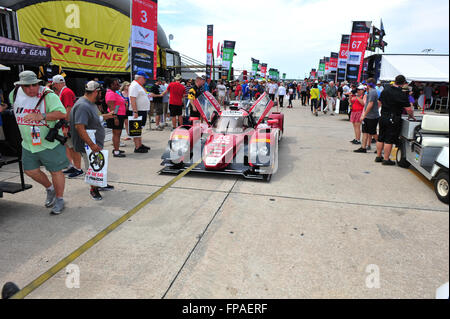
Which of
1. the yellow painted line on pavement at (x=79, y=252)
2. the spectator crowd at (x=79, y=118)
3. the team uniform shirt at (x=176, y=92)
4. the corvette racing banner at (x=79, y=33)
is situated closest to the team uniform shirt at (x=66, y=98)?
the spectator crowd at (x=79, y=118)

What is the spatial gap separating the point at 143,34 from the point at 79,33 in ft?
21.9

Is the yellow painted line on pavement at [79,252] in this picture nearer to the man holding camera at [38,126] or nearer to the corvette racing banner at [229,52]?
the man holding camera at [38,126]

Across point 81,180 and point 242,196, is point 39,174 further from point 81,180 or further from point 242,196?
point 242,196

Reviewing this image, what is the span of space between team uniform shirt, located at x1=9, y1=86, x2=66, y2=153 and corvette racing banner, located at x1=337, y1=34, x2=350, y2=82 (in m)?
20.8

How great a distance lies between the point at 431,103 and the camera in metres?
19.7

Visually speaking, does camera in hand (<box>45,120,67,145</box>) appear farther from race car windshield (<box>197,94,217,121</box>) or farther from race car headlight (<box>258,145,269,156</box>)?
race car windshield (<box>197,94,217,121</box>)

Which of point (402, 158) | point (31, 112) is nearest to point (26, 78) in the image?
point (31, 112)

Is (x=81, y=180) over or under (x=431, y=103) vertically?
under

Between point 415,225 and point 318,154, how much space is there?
3.80 m

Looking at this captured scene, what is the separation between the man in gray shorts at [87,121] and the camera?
4.00m

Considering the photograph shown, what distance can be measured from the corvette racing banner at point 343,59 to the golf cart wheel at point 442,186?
60.0 feet

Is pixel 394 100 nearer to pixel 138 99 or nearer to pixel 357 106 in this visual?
pixel 357 106

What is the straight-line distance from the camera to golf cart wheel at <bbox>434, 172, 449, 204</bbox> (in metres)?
4.29
